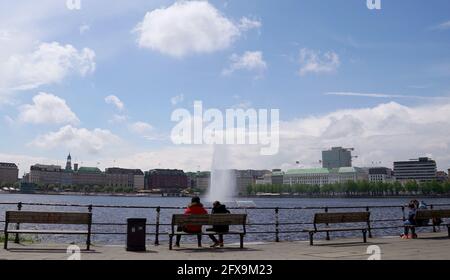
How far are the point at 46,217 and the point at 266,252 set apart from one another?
718cm

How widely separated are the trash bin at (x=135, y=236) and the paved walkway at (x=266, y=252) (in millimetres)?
367

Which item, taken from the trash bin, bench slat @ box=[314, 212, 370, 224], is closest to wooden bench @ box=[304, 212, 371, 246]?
bench slat @ box=[314, 212, 370, 224]

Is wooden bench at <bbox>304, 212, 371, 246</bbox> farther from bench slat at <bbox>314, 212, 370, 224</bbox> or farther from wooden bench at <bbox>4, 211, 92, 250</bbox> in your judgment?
wooden bench at <bbox>4, 211, 92, 250</bbox>

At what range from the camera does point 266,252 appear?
1491 centimetres

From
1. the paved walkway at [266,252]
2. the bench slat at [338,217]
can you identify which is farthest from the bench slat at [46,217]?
the bench slat at [338,217]

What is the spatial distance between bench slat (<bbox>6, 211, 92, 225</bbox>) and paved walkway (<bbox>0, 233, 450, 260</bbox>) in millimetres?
842

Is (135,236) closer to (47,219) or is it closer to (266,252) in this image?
(47,219)

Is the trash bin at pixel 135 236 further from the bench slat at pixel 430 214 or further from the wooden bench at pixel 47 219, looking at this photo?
the bench slat at pixel 430 214

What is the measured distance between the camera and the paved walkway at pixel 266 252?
13161mm

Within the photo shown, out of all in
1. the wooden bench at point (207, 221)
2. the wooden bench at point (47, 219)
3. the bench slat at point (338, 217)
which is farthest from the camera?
the bench slat at point (338, 217)

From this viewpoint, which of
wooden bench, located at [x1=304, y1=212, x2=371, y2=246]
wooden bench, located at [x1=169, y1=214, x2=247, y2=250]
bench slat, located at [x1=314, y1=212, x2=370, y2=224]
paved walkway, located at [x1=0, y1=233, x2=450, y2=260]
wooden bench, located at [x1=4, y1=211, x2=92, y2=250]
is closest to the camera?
paved walkway, located at [x1=0, y1=233, x2=450, y2=260]

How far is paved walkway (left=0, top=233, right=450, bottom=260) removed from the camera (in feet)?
43.2

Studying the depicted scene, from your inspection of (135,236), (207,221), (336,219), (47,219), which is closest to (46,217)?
(47,219)
